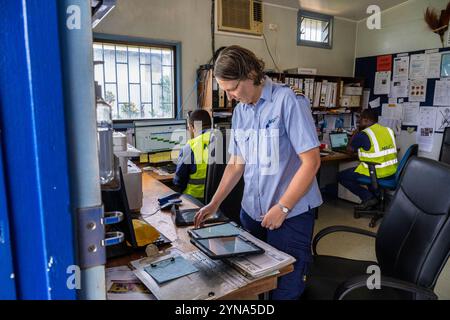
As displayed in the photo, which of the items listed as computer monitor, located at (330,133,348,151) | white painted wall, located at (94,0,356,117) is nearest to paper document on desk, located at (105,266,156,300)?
white painted wall, located at (94,0,356,117)

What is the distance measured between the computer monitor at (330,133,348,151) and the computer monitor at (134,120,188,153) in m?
2.26

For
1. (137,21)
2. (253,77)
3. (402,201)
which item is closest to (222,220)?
(253,77)

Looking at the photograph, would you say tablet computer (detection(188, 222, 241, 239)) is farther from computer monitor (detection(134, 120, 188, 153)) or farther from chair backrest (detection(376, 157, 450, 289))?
computer monitor (detection(134, 120, 188, 153))

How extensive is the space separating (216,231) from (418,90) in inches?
158

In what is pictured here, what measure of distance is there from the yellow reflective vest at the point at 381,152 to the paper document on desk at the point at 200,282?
316 centimetres

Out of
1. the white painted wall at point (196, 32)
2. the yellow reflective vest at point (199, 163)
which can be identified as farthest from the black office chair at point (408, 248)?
the white painted wall at point (196, 32)

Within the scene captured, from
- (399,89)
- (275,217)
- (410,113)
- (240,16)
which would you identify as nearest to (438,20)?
(399,89)

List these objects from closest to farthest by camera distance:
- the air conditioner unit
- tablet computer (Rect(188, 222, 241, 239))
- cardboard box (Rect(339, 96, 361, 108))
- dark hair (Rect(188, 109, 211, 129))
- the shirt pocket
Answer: tablet computer (Rect(188, 222, 241, 239)), the shirt pocket, dark hair (Rect(188, 109, 211, 129)), the air conditioner unit, cardboard box (Rect(339, 96, 361, 108))

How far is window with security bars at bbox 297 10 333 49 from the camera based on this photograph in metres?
4.36

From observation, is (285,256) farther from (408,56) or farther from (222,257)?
(408,56)

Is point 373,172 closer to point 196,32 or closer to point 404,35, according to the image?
point 404,35

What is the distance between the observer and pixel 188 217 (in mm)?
1676

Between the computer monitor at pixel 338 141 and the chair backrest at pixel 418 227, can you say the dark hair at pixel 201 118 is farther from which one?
the computer monitor at pixel 338 141
